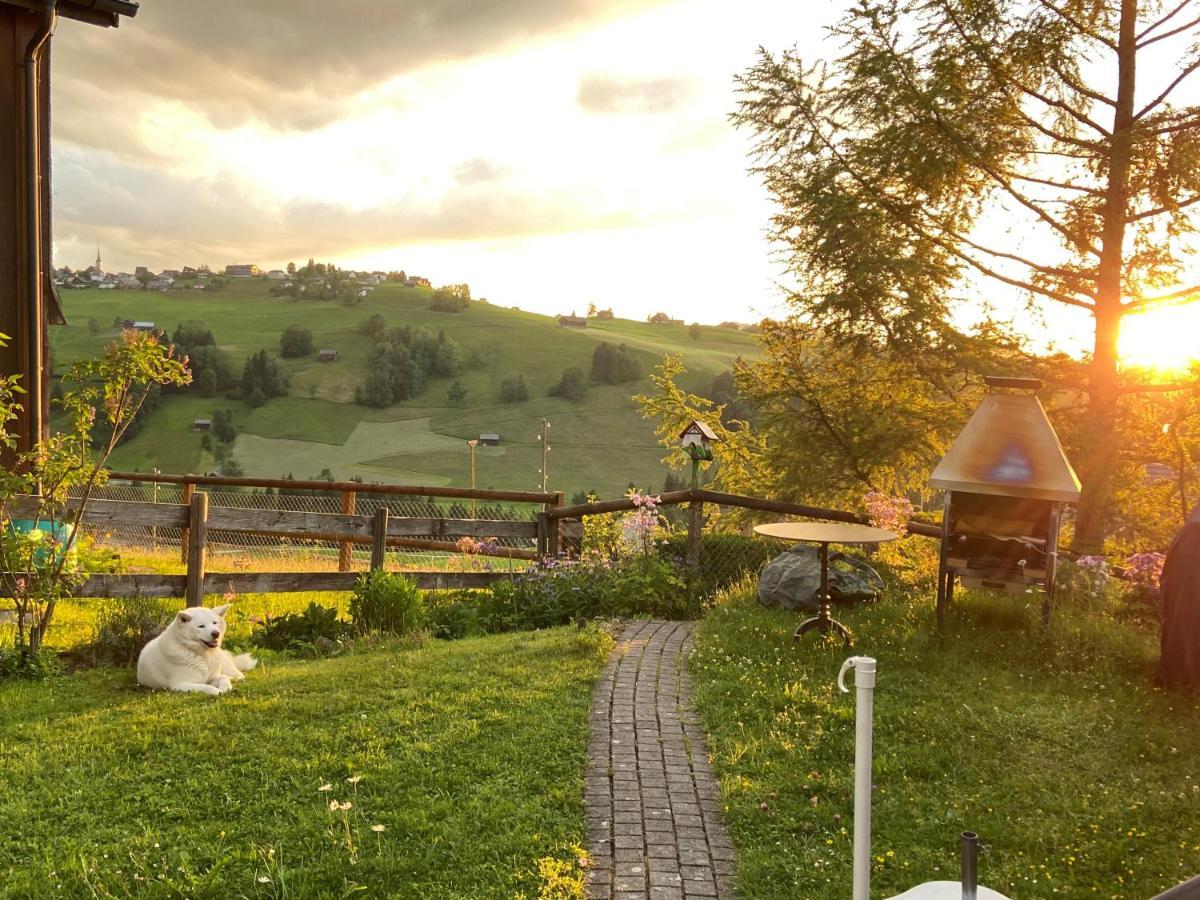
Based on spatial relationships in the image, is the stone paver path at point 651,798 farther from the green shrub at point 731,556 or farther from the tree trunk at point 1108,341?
the tree trunk at point 1108,341

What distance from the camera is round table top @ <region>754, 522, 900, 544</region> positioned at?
6852 millimetres

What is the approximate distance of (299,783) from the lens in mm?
4305

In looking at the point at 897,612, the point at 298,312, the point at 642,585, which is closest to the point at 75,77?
the point at 642,585

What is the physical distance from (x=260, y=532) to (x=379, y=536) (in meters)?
1.27

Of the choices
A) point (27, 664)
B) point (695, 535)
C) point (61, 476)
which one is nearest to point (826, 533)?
point (695, 535)

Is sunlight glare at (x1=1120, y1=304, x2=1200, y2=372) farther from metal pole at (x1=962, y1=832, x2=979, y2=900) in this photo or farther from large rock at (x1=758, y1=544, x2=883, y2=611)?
metal pole at (x1=962, y1=832, x2=979, y2=900)

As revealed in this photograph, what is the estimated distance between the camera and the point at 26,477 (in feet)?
21.3

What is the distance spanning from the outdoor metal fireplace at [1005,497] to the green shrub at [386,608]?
4825 millimetres

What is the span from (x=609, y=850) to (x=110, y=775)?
2.74 metres

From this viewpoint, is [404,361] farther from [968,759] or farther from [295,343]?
[968,759]

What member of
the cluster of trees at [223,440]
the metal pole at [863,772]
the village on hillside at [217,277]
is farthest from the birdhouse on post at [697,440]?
the village on hillside at [217,277]

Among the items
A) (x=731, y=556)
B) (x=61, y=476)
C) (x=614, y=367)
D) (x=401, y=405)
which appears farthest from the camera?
(x=614, y=367)

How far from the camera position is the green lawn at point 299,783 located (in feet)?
11.4

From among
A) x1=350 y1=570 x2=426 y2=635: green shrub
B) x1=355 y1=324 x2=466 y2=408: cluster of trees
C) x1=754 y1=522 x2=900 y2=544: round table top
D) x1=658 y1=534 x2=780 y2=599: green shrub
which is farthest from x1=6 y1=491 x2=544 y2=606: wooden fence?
x1=355 y1=324 x2=466 y2=408: cluster of trees
